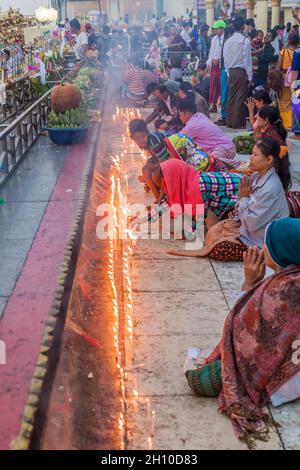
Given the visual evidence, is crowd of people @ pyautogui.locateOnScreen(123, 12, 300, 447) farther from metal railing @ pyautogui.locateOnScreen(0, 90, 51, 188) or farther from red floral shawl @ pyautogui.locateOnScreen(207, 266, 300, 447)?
metal railing @ pyautogui.locateOnScreen(0, 90, 51, 188)

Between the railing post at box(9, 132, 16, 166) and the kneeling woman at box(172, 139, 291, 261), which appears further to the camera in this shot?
the railing post at box(9, 132, 16, 166)

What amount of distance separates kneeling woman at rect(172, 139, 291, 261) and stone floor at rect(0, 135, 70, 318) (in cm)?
157

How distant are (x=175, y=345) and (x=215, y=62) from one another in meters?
9.27

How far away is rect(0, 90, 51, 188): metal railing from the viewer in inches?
275

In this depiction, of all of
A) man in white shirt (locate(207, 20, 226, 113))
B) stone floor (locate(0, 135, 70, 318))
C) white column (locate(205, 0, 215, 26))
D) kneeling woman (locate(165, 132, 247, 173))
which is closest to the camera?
stone floor (locate(0, 135, 70, 318))

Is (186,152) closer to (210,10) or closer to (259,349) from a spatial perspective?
(259,349)

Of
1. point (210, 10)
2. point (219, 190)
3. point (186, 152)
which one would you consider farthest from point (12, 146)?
point (210, 10)

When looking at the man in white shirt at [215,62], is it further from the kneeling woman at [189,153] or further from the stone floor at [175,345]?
the stone floor at [175,345]

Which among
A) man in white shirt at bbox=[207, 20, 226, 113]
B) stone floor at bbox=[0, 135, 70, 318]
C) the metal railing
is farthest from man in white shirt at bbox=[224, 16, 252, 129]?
stone floor at bbox=[0, 135, 70, 318]

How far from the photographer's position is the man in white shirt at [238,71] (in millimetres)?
10719

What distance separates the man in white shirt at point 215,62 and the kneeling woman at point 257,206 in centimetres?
738

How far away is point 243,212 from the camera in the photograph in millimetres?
5125

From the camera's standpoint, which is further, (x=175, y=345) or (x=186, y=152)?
(x=186, y=152)
